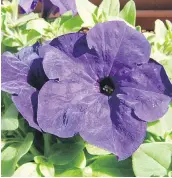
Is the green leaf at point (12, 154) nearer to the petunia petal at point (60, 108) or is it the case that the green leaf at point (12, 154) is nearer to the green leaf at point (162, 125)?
the petunia petal at point (60, 108)

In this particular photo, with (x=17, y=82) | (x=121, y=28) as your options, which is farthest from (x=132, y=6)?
(x=17, y=82)

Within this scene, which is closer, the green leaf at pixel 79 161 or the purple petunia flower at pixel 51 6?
the green leaf at pixel 79 161

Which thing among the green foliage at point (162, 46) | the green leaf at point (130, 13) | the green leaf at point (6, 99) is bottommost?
the green leaf at point (6, 99)

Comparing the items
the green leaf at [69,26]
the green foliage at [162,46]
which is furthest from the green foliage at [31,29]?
the green foliage at [162,46]

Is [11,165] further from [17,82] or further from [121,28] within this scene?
[121,28]

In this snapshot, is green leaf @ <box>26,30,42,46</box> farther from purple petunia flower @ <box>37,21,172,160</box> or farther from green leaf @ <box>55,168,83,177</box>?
green leaf @ <box>55,168,83,177</box>

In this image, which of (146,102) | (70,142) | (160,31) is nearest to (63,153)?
(70,142)

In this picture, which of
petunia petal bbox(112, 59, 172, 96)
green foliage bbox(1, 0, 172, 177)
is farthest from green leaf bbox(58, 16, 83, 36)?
petunia petal bbox(112, 59, 172, 96)
